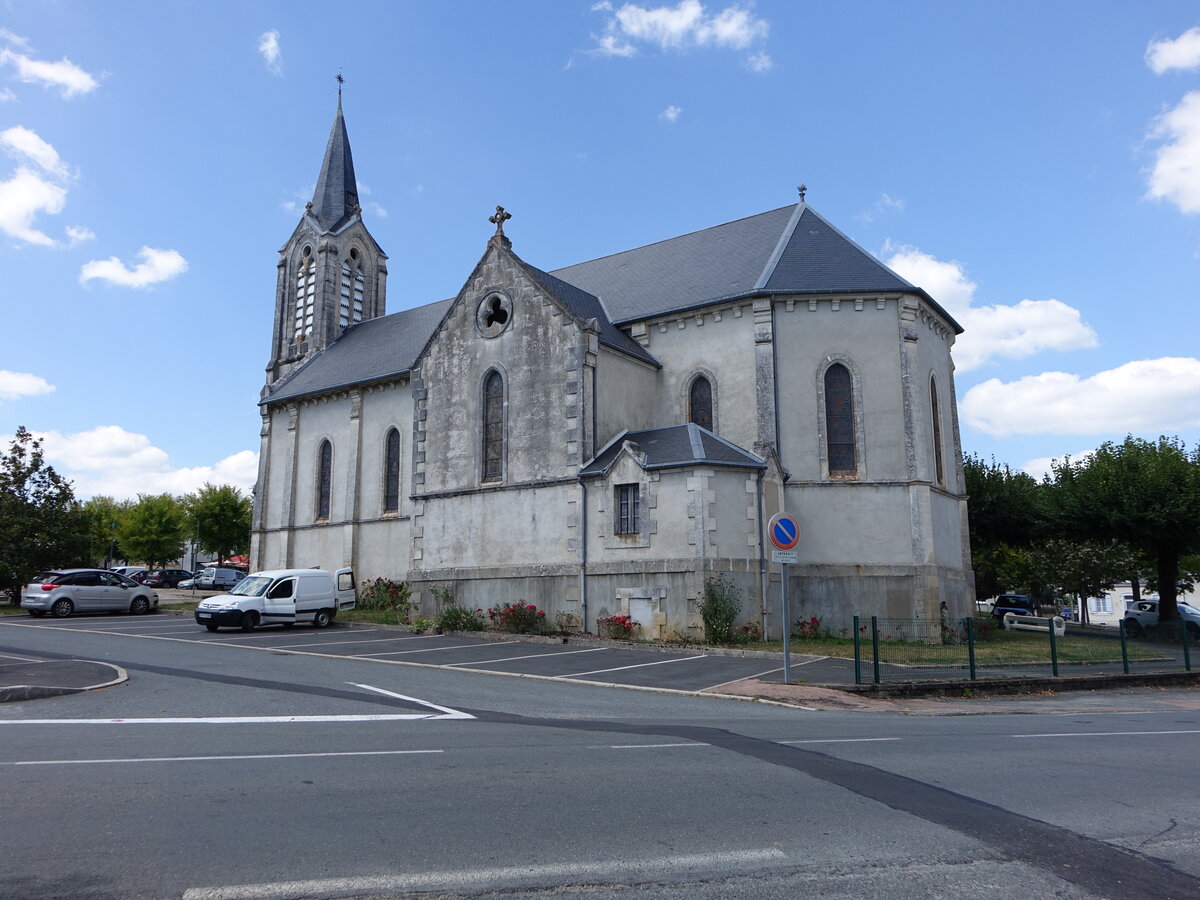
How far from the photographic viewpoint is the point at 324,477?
3500 cm

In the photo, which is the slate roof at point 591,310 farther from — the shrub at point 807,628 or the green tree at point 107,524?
the green tree at point 107,524

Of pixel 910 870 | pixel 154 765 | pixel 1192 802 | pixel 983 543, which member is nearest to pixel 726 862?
pixel 910 870

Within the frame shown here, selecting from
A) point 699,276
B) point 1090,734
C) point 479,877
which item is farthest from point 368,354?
point 479,877

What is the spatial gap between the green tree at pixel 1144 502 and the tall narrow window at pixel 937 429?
27.7 feet

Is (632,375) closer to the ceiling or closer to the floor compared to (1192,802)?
closer to the ceiling

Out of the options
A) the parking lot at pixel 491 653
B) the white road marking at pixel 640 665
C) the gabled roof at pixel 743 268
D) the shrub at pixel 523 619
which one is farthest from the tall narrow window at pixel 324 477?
the white road marking at pixel 640 665

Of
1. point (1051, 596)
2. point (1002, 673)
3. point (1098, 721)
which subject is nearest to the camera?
point (1098, 721)

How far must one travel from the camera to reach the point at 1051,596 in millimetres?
49500

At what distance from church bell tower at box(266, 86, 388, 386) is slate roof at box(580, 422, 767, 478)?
70.1ft

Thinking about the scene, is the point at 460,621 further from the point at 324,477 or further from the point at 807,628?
the point at 324,477

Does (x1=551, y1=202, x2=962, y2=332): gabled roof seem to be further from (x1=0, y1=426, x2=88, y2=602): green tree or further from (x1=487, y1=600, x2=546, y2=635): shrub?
(x1=0, y1=426, x2=88, y2=602): green tree

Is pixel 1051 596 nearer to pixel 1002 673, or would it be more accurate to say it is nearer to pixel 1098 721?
pixel 1002 673

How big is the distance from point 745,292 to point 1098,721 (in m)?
15.9

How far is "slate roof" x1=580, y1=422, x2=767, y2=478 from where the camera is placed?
21.6 meters
